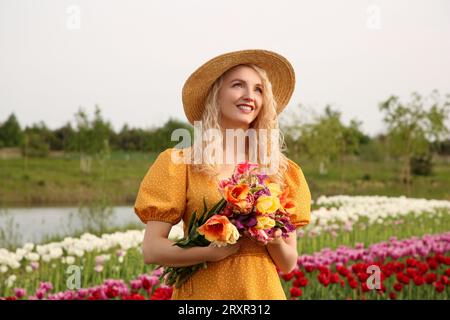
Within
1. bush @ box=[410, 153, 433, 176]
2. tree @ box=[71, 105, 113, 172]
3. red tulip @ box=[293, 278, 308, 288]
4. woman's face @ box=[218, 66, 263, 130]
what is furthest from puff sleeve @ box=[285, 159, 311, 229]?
bush @ box=[410, 153, 433, 176]

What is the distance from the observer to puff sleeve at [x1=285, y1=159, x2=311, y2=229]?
2352 mm

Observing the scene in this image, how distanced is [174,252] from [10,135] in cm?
1463

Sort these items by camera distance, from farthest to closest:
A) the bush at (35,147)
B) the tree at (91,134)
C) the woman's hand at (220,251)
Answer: the bush at (35,147)
the tree at (91,134)
the woman's hand at (220,251)

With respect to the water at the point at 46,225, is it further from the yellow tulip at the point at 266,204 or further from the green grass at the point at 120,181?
the yellow tulip at the point at 266,204

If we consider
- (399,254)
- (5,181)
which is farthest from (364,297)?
(5,181)

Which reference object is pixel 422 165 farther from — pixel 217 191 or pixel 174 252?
pixel 174 252

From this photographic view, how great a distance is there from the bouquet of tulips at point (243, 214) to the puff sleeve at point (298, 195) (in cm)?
17

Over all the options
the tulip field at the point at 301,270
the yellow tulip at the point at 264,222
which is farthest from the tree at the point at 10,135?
the yellow tulip at the point at 264,222

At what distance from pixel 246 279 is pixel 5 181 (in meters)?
13.0

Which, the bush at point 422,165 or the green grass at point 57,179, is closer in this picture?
the green grass at point 57,179

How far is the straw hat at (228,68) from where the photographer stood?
2.37 meters

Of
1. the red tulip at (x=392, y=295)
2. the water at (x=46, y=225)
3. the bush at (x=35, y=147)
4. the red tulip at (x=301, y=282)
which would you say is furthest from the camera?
the bush at (x=35, y=147)

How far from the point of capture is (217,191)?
2217 mm
